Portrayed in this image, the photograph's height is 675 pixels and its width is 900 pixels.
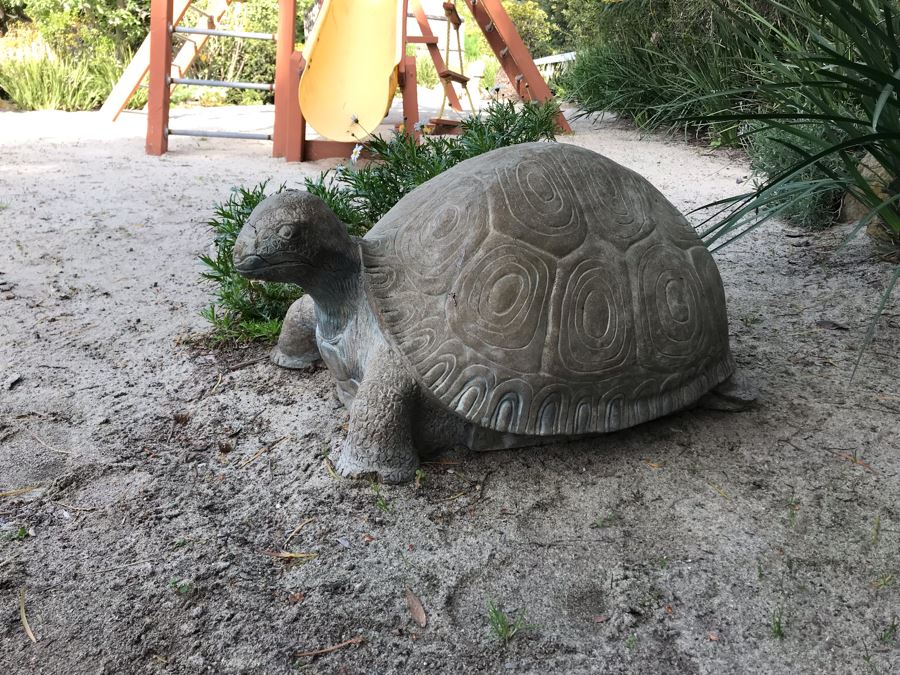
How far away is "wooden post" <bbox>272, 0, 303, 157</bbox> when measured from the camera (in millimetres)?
6434

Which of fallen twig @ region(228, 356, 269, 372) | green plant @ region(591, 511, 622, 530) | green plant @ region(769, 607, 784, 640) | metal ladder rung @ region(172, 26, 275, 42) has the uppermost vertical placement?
metal ladder rung @ region(172, 26, 275, 42)

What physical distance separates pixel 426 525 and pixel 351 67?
18.4 feet

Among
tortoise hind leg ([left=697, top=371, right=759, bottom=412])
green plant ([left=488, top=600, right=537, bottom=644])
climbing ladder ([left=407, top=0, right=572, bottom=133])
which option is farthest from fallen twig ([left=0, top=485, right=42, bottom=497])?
climbing ladder ([left=407, top=0, right=572, bottom=133])

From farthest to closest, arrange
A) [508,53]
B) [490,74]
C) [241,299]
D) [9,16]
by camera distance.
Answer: [490,74] < [9,16] < [508,53] < [241,299]

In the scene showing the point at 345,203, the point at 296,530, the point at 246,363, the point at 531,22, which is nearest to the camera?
the point at 296,530

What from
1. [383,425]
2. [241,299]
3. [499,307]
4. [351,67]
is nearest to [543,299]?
[499,307]

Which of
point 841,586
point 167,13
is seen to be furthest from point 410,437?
point 167,13

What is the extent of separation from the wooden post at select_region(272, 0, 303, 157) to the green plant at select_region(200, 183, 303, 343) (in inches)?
150

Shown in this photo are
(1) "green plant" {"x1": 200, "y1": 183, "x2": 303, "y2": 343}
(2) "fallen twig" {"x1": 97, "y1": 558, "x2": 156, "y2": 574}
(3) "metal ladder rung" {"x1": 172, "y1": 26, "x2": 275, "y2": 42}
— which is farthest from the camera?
(3) "metal ladder rung" {"x1": 172, "y1": 26, "x2": 275, "y2": 42}

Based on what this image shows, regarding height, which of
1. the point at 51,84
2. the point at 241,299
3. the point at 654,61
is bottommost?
the point at 241,299

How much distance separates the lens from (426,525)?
193 cm

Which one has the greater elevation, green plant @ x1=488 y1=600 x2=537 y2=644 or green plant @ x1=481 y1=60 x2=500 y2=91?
green plant @ x1=481 y1=60 x2=500 y2=91

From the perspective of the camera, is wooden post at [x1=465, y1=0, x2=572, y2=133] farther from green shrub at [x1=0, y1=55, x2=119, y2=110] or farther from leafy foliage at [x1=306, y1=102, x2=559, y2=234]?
green shrub at [x1=0, y1=55, x2=119, y2=110]

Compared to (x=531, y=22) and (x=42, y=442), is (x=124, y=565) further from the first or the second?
(x=531, y=22)
